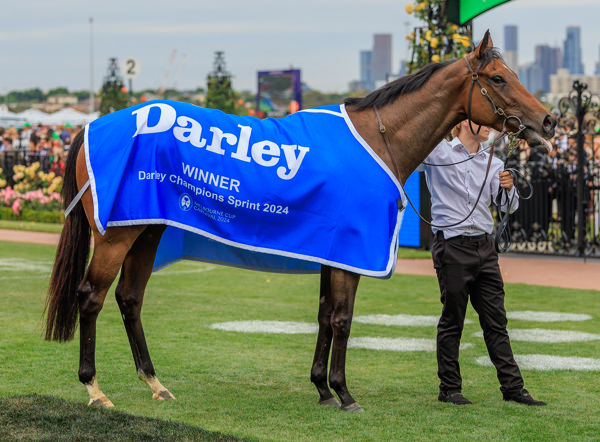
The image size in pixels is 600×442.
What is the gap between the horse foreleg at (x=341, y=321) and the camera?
5.15 m

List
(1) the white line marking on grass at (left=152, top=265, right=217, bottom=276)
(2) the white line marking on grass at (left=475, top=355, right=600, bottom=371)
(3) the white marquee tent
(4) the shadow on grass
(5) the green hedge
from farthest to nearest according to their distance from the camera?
(3) the white marquee tent, (5) the green hedge, (1) the white line marking on grass at (left=152, top=265, right=217, bottom=276), (2) the white line marking on grass at (left=475, top=355, right=600, bottom=371), (4) the shadow on grass

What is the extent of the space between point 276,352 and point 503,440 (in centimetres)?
268

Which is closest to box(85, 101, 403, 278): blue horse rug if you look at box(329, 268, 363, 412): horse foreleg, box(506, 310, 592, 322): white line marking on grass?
box(329, 268, 363, 412): horse foreleg

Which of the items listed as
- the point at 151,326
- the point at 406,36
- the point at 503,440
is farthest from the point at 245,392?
the point at 406,36

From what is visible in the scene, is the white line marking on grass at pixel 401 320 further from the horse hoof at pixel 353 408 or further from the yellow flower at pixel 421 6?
the yellow flower at pixel 421 6

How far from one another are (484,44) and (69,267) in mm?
2900

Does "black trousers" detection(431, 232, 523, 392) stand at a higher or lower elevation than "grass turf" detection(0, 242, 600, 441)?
higher

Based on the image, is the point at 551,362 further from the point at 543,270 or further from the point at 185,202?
the point at 543,270

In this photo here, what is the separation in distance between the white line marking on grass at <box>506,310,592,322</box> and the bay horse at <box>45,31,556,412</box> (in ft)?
12.7

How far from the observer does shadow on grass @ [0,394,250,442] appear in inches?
176

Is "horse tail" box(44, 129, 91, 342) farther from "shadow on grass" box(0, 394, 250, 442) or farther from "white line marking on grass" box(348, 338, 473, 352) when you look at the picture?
"white line marking on grass" box(348, 338, 473, 352)

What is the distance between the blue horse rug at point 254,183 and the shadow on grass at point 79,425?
1102 millimetres

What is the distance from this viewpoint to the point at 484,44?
201 inches

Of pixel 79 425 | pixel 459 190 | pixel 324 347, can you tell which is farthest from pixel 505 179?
pixel 79 425
